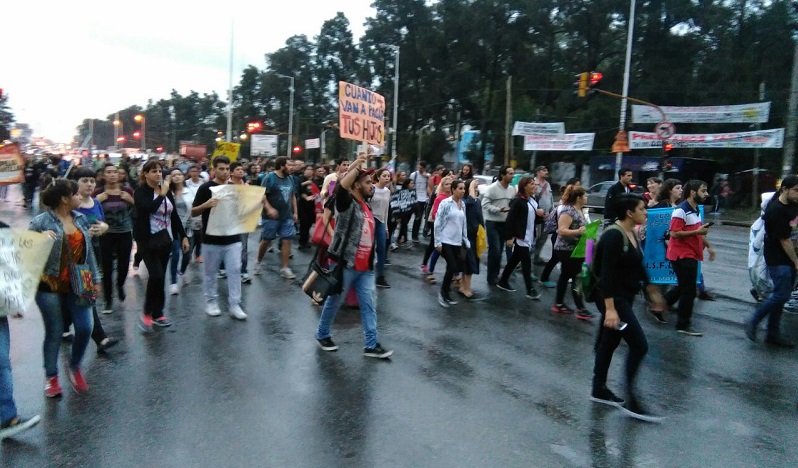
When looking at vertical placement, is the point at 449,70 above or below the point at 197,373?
above

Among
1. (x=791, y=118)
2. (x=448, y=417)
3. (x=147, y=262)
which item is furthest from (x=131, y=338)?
(x=791, y=118)

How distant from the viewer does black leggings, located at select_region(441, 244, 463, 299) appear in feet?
27.2

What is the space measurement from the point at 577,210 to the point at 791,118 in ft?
60.7

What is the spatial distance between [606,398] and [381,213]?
4.78m

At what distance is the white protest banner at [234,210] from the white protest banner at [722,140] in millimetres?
22799

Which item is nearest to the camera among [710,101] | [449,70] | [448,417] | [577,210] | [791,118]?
[448,417]

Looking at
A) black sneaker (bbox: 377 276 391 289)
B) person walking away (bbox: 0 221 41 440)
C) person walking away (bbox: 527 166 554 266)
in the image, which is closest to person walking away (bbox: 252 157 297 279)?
black sneaker (bbox: 377 276 391 289)

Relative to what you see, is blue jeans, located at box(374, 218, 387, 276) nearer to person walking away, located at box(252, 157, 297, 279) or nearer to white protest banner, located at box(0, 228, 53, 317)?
person walking away, located at box(252, 157, 297, 279)

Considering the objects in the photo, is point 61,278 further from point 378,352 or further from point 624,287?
point 624,287

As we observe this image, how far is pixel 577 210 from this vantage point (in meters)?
8.20

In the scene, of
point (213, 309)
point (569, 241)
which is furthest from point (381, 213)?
point (213, 309)

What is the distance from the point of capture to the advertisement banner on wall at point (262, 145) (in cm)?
6094

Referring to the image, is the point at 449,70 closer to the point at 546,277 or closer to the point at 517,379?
the point at 546,277

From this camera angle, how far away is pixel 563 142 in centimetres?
3491
